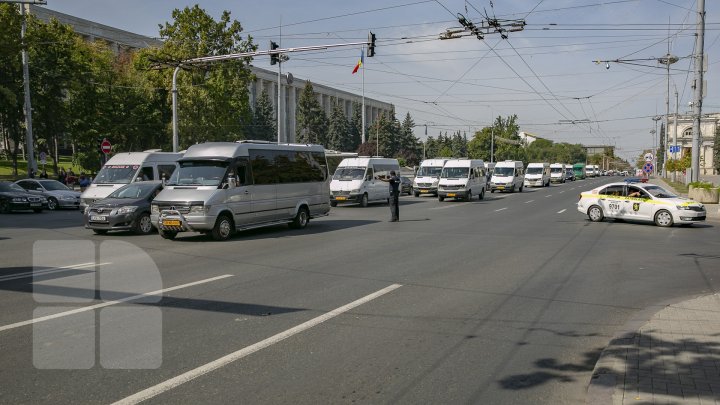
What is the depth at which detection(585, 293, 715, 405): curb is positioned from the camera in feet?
15.3

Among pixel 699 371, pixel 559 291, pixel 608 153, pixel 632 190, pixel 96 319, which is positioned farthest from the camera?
pixel 608 153

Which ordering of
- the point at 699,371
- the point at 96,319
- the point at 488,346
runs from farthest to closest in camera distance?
1. the point at 96,319
2. the point at 488,346
3. the point at 699,371

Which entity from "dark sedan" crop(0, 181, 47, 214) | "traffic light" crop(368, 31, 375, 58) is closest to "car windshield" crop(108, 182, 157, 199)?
"traffic light" crop(368, 31, 375, 58)

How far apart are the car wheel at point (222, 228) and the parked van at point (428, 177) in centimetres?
2418

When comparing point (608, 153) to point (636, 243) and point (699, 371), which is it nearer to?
point (636, 243)

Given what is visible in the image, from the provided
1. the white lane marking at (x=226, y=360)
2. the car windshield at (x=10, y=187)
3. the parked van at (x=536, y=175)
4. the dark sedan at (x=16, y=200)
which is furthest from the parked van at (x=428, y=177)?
the white lane marking at (x=226, y=360)

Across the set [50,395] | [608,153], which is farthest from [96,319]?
[608,153]

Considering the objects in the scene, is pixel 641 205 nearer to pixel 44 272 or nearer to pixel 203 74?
pixel 44 272

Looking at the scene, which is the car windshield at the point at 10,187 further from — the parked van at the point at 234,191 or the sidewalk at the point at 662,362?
the sidewalk at the point at 662,362

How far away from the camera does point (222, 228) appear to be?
1552 cm

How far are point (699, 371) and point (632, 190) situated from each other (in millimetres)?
17307

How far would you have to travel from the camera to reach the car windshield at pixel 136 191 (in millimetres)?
17641

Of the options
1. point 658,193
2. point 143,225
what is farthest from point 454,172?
point 143,225

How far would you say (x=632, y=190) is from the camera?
21000 mm
